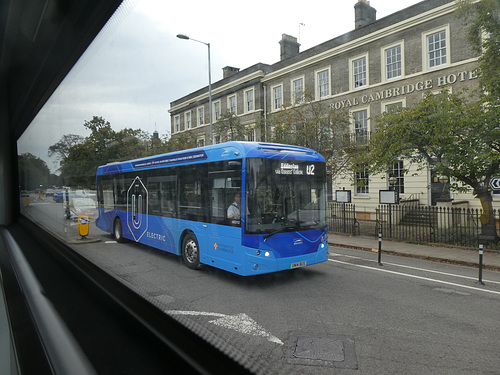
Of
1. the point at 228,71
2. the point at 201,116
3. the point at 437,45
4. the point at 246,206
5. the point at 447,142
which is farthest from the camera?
the point at 447,142

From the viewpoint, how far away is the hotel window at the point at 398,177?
29.9 ft

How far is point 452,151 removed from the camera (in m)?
7.93

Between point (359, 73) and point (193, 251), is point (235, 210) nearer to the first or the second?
point (193, 251)

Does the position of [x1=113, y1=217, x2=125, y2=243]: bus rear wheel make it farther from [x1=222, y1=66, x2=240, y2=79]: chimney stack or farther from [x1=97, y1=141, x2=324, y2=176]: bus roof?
[x1=222, y1=66, x2=240, y2=79]: chimney stack

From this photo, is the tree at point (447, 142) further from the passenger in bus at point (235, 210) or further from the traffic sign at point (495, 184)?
the passenger in bus at point (235, 210)

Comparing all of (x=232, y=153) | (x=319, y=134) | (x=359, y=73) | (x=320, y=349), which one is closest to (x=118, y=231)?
(x=320, y=349)

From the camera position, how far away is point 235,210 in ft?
13.7

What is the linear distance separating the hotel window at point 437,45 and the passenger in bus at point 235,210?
8.14 ft

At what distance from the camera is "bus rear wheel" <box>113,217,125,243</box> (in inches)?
86.0

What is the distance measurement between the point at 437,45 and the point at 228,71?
196cm

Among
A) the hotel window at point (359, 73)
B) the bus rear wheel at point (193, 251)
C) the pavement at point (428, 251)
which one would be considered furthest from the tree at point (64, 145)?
the pavement at point (428, 251)

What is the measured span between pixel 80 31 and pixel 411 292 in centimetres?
498

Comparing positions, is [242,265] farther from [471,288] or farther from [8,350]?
[471,288]

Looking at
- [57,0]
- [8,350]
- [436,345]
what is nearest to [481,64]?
[436,345]
